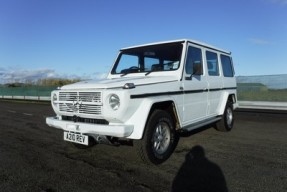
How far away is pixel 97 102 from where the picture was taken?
5117mm

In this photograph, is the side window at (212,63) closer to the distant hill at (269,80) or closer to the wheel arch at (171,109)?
the wheel arch at (171,109)

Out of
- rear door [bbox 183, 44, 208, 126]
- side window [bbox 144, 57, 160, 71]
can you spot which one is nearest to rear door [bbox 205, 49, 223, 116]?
rear door [bbox 183, 44, 208, 126]

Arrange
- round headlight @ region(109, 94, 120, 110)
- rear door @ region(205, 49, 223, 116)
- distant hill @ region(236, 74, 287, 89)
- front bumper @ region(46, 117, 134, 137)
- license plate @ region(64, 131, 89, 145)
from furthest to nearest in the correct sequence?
distant hill @ region(236, 74, 287, 89) < rear door @ region(205, 49, 223, 116) < license plate @ region(64, 131, 89, 145) < round headlight @ region(109, 94, 120, 110) < front bumper @ region(46, 117, 134, 137)

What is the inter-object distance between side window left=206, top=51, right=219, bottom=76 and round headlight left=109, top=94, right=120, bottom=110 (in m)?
3.28

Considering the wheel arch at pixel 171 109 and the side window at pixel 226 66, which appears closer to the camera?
the wheel arch at pixel 171 109

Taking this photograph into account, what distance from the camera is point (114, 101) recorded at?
5031mm

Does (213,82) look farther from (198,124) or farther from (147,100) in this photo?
(147,100)

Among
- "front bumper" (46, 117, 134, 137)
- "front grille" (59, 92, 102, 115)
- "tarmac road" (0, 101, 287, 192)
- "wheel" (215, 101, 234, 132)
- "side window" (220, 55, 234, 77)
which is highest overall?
"side window" (220, 55, 234, 77)

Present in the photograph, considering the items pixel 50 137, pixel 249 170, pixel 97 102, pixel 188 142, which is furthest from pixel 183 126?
pixel 50 137

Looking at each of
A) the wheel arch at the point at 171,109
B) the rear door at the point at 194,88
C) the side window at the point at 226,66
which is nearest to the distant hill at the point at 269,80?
the side window at the point at 226,66

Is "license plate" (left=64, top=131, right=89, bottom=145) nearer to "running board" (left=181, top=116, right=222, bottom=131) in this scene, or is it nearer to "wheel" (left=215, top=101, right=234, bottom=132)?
"running board" (left=181, top=116, right=222, bottom=131)

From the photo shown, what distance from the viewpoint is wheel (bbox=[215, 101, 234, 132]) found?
27.8ft

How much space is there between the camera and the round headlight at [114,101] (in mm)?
4984

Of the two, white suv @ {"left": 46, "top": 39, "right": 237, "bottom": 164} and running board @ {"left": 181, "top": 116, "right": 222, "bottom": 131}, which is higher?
white suv @ {"left": 46, "top": 39, "right": 237, "bottom": 164}
